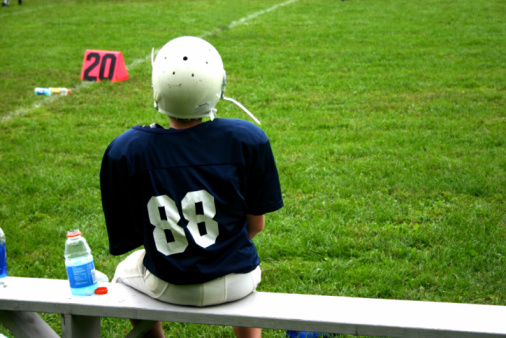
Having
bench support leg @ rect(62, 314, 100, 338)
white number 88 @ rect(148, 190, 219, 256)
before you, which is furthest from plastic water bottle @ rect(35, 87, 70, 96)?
white number 88 @ rect(148, 190, 219, 256)

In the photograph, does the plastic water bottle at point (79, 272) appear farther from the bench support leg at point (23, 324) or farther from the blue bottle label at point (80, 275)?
the bench support leg at point (23, 324)

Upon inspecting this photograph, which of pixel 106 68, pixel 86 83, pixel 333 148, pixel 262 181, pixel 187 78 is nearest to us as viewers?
pixel 187 78

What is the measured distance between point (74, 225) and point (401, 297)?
97.8 inches

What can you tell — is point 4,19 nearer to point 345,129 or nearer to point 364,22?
point 364,22

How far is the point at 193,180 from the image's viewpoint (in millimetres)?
2252

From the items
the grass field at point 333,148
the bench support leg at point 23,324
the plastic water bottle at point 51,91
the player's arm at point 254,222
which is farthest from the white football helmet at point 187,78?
the plastic water bottle at point 51,91

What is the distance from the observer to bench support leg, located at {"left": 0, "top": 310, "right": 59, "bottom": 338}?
103 inches

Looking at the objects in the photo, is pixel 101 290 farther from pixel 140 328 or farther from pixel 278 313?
pixel 278 313

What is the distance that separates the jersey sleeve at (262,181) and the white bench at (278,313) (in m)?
0.39

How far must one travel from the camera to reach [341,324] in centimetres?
228

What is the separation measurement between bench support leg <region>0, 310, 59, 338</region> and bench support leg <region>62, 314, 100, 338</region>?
149 millimetres

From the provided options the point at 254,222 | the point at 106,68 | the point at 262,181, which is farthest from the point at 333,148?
the point at 106,68

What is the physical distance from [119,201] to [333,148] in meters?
3.90

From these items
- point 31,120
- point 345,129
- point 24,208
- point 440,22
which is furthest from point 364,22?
point 24,208
